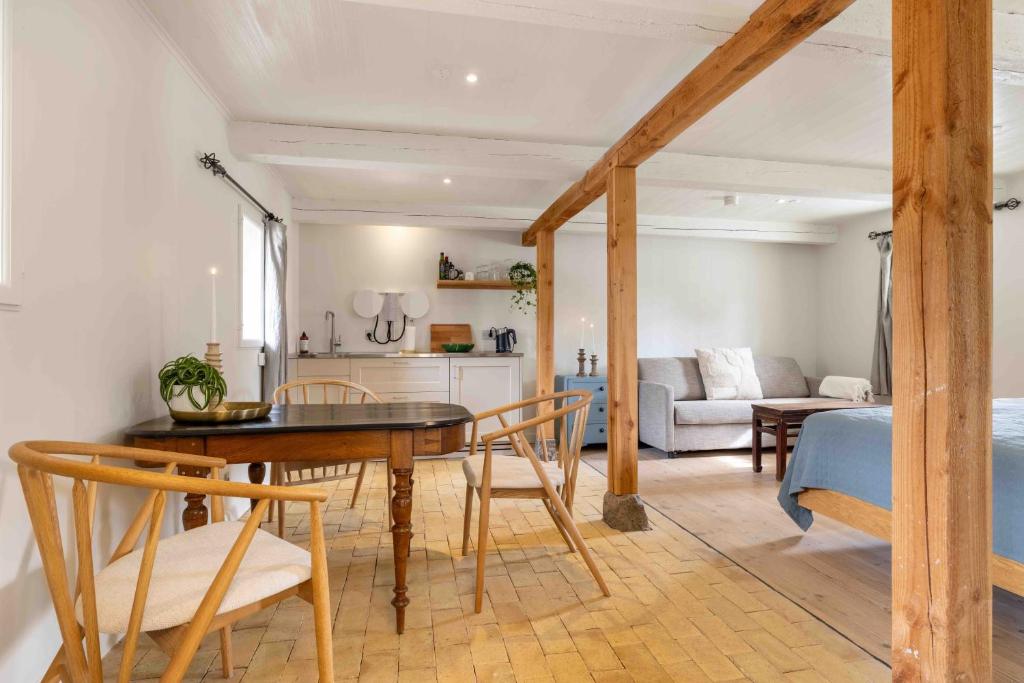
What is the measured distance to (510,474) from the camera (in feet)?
7.85

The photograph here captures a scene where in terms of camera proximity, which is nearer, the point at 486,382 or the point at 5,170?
the point at 5,170

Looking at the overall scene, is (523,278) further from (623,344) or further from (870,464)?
(870,464)

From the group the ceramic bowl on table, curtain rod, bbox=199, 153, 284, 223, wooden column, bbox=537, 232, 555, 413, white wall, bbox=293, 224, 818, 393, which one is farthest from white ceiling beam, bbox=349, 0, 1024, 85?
white wall, bbox=293, 224, 818, 393

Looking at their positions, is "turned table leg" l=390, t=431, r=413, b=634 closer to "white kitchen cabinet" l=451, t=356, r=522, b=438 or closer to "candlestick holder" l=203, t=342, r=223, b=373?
"candlestick holder" l=203, t=342, r=223, b=373

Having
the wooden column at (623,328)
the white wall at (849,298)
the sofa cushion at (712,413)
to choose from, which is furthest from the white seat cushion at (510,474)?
the white wall at (849,298)

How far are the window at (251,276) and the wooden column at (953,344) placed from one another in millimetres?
3348

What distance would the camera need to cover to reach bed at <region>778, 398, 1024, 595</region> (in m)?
1.89

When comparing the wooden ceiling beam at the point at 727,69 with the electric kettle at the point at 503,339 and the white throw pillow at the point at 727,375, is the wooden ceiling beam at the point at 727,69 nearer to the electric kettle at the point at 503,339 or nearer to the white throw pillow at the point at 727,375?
the electric kettle at the point at 503,339

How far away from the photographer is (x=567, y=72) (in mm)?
2674

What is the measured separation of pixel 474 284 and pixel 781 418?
3016mm

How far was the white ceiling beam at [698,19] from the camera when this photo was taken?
197cm

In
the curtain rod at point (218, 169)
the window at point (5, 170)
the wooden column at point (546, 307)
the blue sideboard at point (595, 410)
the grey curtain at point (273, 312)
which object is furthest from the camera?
the blue sideboard at point (595, 410)

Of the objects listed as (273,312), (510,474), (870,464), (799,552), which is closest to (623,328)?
(510,474)

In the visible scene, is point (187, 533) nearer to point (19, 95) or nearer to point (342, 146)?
point (19, 95)
